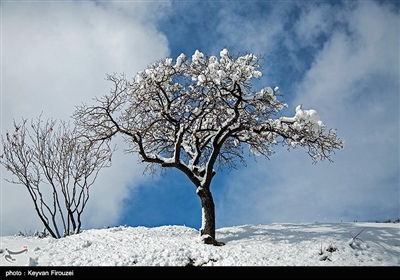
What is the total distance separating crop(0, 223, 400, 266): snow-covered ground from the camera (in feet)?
28.1

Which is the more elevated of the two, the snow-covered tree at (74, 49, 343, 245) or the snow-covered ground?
the snow-covered tree at (74, 49, 343, 245)

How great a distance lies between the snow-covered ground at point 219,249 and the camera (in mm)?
8570

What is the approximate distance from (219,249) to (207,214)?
195 cm

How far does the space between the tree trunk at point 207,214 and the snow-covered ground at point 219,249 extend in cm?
50

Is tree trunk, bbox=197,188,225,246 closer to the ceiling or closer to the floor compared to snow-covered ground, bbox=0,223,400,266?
closer to the ceiling

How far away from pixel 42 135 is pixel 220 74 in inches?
389

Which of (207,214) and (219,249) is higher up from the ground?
(207,214)

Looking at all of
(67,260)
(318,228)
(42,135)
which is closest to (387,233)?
(318,228)

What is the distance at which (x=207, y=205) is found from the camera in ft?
37.7

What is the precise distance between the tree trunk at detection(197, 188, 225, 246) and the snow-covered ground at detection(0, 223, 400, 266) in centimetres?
Result: 50

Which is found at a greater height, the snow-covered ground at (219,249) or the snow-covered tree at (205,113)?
the snow-covered tree at (205,113)

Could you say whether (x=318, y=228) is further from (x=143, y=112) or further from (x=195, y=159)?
(x=143, y=112)

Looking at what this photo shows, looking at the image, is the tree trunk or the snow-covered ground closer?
the snow-covered ground

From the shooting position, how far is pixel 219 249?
953cm
